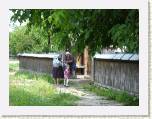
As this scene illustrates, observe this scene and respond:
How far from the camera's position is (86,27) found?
8297 mm

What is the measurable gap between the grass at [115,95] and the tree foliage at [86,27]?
0.42m

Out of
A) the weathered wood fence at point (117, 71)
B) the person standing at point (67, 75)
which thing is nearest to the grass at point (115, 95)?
the weathered wood fence at point (117, 71)

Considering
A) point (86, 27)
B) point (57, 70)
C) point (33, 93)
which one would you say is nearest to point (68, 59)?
point (57, 70)

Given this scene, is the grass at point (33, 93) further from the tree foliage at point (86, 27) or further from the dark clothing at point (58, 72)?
the tree foliage at point (86, 27)

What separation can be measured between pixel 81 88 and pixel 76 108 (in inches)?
16.5

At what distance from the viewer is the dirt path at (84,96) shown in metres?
7.98

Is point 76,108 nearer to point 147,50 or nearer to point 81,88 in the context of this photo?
point 81,88

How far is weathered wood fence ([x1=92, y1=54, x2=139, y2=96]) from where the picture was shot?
8055mm

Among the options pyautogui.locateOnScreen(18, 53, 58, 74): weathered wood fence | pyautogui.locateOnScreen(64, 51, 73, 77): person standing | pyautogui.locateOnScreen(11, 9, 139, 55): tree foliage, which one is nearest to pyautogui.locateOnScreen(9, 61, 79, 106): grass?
pyautogui.locateOnScreen(18, 53, 58, 74): weathered wood fence

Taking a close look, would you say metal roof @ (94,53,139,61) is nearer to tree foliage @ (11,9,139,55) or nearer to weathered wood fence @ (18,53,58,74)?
tree foliage @ (11,9,139,55)

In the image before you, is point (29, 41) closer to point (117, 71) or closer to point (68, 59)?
point (68, 59)

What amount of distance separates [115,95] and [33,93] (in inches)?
34.9
